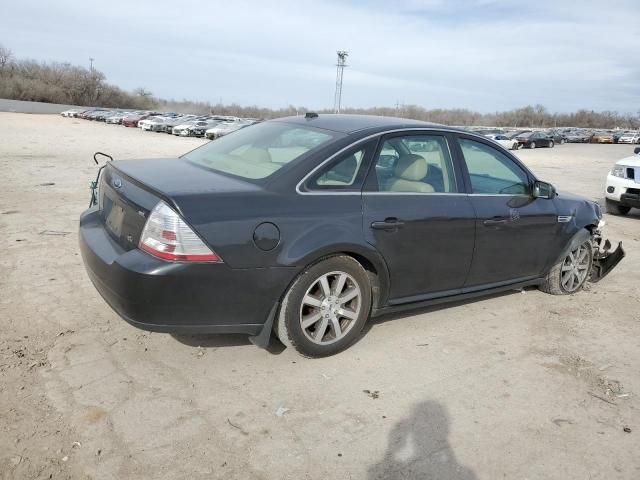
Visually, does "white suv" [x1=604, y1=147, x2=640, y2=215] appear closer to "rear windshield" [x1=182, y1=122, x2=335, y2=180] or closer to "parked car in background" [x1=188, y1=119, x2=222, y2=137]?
"rear windshield" [x1=182, y1=122, x2=335, y2=180]

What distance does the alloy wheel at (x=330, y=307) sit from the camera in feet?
11.3

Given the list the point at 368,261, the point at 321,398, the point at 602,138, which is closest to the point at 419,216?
the point at 368,261

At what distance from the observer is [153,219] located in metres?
3.03

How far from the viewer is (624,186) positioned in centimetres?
984

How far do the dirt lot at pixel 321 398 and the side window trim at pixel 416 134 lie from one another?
3.72 ft

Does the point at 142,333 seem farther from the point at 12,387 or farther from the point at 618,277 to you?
the point at 618,277

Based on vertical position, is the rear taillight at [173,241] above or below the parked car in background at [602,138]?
below

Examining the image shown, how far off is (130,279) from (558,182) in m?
16.2

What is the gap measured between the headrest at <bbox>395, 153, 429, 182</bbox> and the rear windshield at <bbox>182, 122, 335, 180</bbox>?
566 mm

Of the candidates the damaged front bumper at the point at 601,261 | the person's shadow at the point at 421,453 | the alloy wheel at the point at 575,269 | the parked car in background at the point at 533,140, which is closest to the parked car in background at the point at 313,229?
the alloy wheel at the point at 575,269

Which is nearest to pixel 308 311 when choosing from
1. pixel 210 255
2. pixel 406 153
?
pixel 210 255

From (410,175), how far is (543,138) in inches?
1789

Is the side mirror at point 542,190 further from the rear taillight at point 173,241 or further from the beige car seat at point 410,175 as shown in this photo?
the rear taillight at point 173,241

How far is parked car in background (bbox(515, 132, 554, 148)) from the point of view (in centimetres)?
4297
